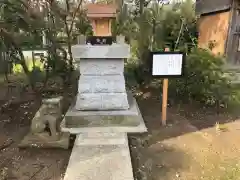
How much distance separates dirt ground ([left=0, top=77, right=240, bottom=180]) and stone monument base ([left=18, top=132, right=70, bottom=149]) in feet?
0.23

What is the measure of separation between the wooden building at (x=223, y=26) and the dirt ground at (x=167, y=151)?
3889 millimetres

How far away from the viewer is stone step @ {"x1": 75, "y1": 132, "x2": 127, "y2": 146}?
10.4 feet

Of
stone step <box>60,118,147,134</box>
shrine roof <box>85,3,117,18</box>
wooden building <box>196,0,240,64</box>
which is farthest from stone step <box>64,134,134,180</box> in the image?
wooden building <box>196,0,240,64</box>

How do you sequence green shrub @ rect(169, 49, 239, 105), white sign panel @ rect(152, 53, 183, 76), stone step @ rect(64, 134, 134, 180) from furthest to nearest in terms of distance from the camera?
green shrub @ rect(169, 49, 239, 105) < white sign panel @ rect(152, 53, 183, 76) < stone step @ rect(64, 134, 134, 180)

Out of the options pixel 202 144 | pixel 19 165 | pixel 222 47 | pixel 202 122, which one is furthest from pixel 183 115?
pixel 222 47

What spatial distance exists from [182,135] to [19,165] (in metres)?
2.19

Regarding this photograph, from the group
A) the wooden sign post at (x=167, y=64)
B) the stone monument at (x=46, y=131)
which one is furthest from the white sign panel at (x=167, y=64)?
the stone monument at (x=46, y=131)

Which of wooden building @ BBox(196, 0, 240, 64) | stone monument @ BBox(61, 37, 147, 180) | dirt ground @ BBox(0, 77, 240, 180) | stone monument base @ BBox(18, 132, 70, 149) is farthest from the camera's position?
wooden building @ BBox(196, 0, 240, 64)

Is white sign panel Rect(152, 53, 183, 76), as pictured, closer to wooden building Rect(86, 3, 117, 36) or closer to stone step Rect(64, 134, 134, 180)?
wooden building Rect(86, 3, 117, 36)

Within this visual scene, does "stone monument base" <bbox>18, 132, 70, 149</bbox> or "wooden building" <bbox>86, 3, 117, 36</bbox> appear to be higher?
"wooden building" <bbox>86, 3, 117, 36</bbox>

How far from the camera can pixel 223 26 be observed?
28.6 feet

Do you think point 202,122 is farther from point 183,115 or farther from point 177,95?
point 177,95

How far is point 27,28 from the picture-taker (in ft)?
15.3

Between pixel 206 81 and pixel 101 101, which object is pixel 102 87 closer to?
pixel 101 101
